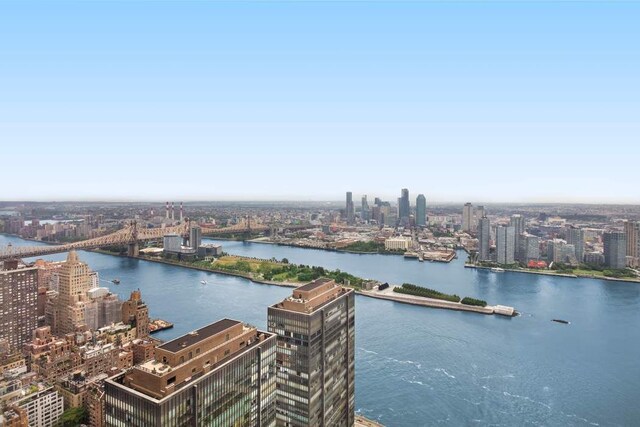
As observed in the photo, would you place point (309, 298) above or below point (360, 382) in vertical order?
above

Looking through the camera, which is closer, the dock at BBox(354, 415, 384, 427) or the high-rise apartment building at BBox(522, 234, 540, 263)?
the dock at BBox(354, 415, 384, 427)

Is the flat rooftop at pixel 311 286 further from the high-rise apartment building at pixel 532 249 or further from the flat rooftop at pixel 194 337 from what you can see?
the high-rise apartment building at pixel 532 249

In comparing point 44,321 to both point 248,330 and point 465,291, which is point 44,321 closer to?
point 248,330

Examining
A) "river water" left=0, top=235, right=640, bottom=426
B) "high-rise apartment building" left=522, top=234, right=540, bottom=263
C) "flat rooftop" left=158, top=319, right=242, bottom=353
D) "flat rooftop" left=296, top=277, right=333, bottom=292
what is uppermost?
"flat rooftop" left=296, top=277, right=333, bottom=292

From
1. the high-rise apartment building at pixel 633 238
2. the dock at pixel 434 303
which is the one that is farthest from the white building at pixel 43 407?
the high-rise apartment building at pixel 633 238

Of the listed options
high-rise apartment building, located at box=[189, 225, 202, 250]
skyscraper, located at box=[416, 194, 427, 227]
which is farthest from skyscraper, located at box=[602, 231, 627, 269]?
skyscraper, located at box=[416, 194, 427, 227]

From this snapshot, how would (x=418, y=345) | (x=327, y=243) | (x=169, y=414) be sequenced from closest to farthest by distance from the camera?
(x=169, y=414) < (x=418, y=345) < (x=327, y=243)

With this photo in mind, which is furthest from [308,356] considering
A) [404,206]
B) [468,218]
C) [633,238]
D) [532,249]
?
[404,206]

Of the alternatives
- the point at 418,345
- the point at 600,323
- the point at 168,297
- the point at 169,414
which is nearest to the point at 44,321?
the point at 168,297

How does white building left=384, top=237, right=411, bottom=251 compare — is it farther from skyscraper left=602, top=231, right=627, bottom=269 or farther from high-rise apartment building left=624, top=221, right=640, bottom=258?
high-rise apartment building left=624, top=221, right=640, bottom=258
